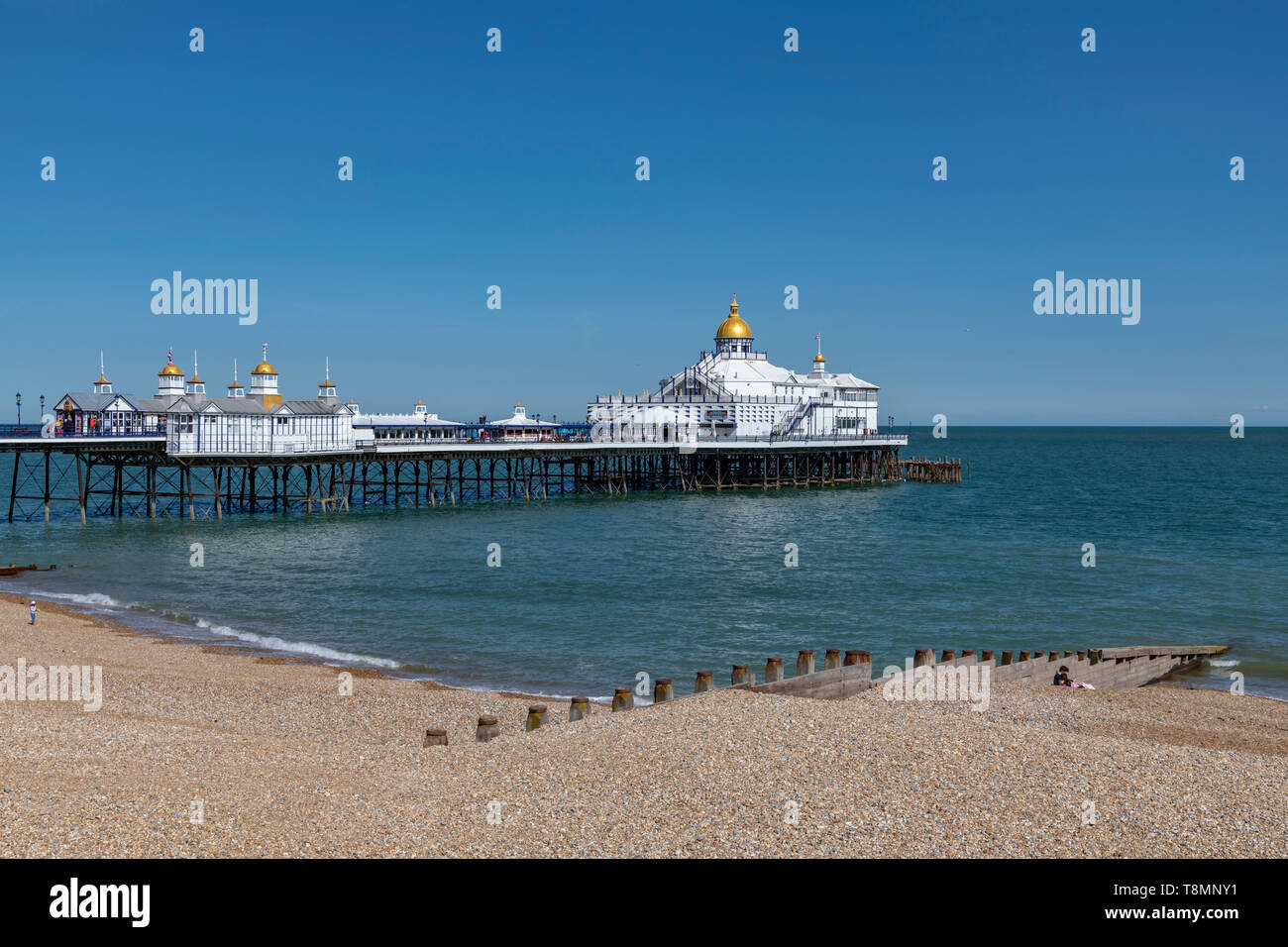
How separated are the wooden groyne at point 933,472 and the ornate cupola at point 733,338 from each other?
59.2ft

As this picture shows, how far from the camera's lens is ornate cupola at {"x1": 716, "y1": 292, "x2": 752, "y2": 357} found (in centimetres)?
9525

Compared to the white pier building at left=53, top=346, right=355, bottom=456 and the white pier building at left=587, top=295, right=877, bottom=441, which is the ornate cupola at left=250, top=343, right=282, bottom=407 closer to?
the white pier building at left=53, top=346, right=355, bottom=456

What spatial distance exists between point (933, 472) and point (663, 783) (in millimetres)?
85590

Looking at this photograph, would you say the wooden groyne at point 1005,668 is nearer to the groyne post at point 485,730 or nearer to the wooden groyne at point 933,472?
the groyne post at point 485,730

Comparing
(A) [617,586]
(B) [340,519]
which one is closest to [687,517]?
(B) [340,519]

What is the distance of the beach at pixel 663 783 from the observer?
959 cm

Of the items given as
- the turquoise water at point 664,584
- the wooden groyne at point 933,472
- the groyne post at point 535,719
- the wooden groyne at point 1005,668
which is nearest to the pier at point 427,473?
the wooden groyne at point 933,472

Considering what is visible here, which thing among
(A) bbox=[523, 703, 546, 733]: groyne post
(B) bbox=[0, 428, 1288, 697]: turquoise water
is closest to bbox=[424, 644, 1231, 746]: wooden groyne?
(A) bbox=[523, 703, 546, 733]: groyne post

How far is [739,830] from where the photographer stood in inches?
391

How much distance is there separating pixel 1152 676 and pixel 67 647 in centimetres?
2428

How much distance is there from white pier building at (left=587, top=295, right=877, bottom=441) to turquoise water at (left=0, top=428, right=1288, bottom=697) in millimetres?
21033

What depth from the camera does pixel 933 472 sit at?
9275 centimetres
